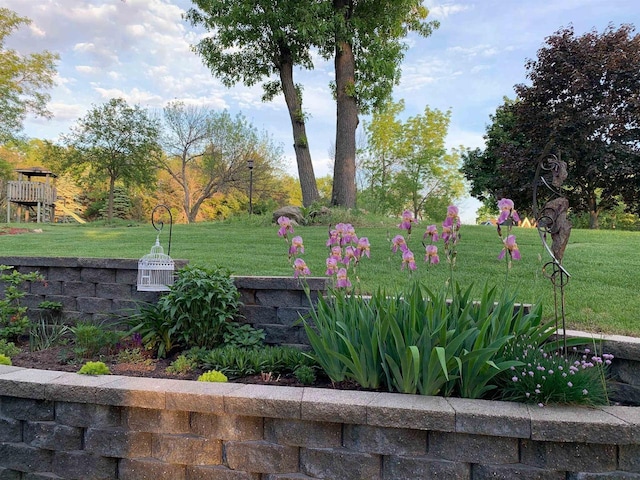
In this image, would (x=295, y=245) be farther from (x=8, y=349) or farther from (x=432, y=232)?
(x=8, y=349)

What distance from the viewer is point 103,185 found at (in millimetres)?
20922

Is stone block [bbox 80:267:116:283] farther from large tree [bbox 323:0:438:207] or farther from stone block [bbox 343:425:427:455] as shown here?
large tree [bbox 323:0:438:207]

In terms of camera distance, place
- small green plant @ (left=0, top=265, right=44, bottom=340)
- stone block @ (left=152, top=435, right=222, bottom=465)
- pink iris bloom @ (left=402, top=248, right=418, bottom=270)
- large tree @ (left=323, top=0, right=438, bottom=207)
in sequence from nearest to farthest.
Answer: stone block @ (left=152, top=435, right=222, bottom=465), pink iris bloom @ (left=402, top=248, right=418, bottom=270), small green plant @ (left=0, top=265, right=44, bottom=340), large tree @ (left=323, top=0, right=438, bottom=207)

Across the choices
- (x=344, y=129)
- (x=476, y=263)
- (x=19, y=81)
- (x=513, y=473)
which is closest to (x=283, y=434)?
(x=513, y=473)

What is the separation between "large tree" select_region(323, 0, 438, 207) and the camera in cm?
978

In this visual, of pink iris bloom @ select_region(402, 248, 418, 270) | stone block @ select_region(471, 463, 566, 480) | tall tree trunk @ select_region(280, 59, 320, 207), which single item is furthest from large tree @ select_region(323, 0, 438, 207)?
stone block @ select_region(471, 463, 566, 480)

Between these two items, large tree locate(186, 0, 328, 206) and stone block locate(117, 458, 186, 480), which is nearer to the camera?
stone block locate(117, 458, 186, 480)

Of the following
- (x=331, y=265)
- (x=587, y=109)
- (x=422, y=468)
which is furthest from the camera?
(x=587, y=109)

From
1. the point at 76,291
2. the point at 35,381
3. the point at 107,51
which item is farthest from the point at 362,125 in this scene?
the point at 35,381

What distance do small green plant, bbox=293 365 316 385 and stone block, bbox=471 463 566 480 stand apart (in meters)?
0.95

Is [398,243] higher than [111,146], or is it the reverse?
[111,146]

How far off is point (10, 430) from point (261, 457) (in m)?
1.35

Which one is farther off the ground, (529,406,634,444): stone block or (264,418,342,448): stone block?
(529,406,634,444): stone block

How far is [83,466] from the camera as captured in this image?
6.63ft
